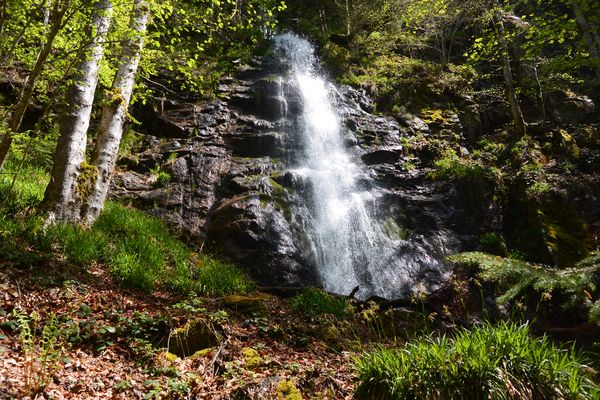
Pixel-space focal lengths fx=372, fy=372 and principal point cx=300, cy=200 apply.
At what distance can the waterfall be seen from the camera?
9.38 meters

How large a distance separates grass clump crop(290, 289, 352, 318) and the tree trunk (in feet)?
13.4

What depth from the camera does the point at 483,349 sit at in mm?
2943

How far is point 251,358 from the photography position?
4.30 m

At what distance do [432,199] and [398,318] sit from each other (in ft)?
19.1

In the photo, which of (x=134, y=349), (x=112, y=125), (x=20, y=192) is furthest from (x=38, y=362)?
(x=112, y=125)

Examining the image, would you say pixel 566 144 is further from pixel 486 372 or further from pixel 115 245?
pixel 115 245

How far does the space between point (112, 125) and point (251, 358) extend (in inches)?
204

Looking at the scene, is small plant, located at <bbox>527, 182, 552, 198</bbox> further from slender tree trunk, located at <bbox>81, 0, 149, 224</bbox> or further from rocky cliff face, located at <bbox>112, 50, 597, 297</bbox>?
slender tree trunk, located at <bbox>81, 0, 149, 224</bbox>

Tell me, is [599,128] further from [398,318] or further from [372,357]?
[372,357]

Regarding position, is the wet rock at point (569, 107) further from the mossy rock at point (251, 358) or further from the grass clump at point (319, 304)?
the mossy rock at point (251, 358)

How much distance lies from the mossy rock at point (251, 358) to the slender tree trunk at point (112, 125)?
393 cm

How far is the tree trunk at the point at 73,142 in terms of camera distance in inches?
240

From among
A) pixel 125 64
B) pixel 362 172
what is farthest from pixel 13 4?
pixel 362 172

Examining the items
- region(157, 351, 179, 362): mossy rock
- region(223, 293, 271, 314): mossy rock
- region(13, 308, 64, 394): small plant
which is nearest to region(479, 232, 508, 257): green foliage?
region(223, 293, 271, 314): mossy rock
